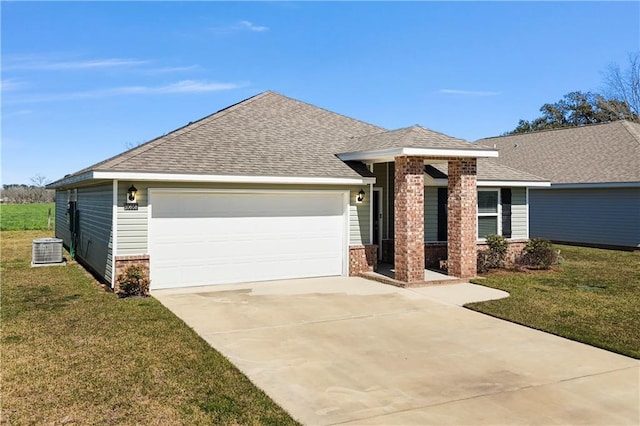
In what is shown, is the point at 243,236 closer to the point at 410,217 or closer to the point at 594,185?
the point at 410,217

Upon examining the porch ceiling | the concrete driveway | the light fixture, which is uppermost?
the porch ceiling

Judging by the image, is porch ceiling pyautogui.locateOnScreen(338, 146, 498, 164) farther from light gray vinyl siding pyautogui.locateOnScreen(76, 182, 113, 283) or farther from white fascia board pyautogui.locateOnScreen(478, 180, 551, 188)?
light gray vinyl siding pyautogui.locateOnScreen(76, 182, 113, 283)

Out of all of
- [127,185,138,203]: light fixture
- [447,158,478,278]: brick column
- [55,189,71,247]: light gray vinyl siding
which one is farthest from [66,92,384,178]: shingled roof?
[55,189,71,247]: light gray vinyl siding

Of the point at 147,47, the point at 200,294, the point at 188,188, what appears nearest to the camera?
the point at 200,294

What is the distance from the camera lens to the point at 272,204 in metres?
12.2

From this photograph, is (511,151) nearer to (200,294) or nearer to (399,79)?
(399,79)

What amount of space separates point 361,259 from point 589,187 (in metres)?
12.9

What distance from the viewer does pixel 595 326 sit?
7730 millimetres

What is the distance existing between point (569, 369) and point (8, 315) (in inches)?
347

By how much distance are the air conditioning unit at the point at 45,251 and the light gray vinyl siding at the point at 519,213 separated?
14594 mm

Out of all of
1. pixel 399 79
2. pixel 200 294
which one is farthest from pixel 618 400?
pixel 399 79

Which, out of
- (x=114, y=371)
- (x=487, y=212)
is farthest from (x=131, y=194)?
(x=487, y=212)

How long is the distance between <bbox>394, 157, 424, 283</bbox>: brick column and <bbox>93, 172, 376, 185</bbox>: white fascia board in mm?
1556

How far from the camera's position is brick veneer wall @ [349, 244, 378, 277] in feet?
42.3
